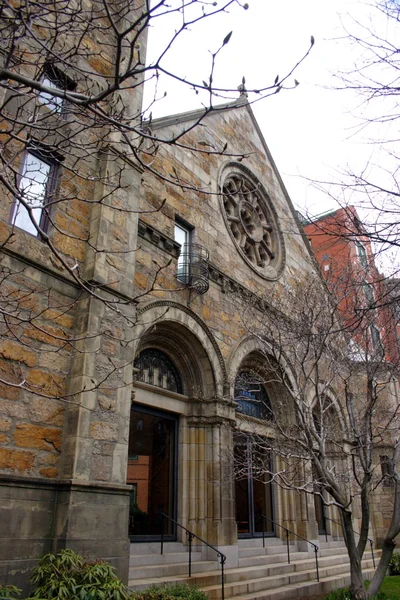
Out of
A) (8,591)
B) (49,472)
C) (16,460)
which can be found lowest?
(8,591)

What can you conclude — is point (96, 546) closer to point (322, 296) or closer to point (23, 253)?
point (23, 253)

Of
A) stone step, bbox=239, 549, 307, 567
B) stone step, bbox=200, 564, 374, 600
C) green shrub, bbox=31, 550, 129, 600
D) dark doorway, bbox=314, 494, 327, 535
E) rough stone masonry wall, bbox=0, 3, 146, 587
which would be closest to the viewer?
green shrub, bbox=31, 550, 129, 600

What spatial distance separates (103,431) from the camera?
704 centimetres

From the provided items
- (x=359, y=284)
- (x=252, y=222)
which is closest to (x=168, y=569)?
(x=359, y=284)

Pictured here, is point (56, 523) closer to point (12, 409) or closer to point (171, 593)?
point (12, 409)

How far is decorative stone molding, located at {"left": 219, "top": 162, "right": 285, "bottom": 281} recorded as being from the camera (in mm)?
14680

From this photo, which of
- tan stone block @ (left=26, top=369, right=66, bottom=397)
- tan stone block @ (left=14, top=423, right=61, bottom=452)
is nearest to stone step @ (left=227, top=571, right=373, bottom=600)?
tan stone block @ (left=14, top=423, right=61, bottom=452)

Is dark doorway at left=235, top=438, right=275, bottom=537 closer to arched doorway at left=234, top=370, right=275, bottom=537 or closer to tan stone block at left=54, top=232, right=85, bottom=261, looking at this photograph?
arched doorway at left=234, top=370, right=275, bottom=537

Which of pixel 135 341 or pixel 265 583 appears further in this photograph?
pixel 265 583

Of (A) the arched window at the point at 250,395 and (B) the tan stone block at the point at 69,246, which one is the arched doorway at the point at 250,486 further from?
(B) the tan stone block at the point at 69,246

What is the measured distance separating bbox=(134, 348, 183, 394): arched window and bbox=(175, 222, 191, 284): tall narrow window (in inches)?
69.0

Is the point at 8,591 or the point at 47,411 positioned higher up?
the point at 47,411

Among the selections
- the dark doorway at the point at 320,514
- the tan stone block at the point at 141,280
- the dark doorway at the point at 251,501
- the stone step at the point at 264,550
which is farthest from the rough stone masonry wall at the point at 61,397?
the dark doorway at the point at 320,514

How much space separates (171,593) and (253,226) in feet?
36.4
